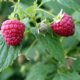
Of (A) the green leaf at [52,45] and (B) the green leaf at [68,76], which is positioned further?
(B) the green leaf at [68,76]

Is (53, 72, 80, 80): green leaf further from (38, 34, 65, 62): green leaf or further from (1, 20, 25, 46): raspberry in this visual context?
(1, 20, 25, 46): raspberry

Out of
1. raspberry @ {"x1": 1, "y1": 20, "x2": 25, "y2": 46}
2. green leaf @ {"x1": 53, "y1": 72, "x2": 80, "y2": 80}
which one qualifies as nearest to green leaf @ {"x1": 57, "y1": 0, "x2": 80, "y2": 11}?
raspberry @ {"x1": 1, "y1": 20, "x2": 25, "y2": 46}

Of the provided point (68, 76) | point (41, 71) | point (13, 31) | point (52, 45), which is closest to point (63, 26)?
point (52, 45)

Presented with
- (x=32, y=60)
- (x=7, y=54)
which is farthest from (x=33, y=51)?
(x=7, y=54)

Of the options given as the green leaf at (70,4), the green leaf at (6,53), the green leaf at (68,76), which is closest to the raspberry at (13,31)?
the green leaf at (6,53)

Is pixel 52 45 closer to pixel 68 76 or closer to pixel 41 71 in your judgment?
pixel 68 76

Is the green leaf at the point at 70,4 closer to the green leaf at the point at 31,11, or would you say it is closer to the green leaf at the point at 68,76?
the green leaf at the point at 31,11

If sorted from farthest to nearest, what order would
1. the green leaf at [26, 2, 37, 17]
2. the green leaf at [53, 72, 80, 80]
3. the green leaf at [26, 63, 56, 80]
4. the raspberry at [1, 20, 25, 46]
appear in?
the green leaf at [26, 63, 56, 80] → the green leaf at [53, 72, 80, 80] → the green leaf at [26, 2, 37, 17] → the raspberry at [1, 20, 25, 46]

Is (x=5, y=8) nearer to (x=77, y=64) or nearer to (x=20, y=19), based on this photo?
(x=77, y=64)
